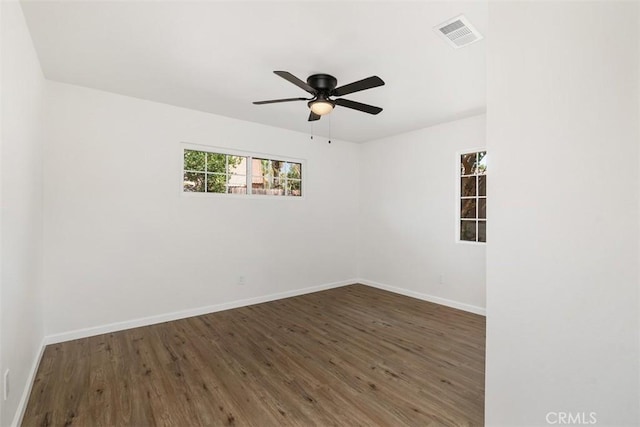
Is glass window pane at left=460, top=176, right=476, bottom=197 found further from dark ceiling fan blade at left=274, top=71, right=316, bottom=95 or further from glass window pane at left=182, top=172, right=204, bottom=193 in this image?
glass window pane at left=182, top=172, right=204, bottom=193

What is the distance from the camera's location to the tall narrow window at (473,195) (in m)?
4.05

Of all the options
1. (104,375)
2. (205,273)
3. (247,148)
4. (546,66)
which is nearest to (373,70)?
(546,66)

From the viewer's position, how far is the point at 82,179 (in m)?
3.11

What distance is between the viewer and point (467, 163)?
4.20 meters

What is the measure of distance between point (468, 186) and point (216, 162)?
3.55m

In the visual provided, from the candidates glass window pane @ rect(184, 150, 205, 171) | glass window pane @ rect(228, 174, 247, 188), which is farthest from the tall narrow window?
glass window pane @ rect(184, 150, 205, 171)

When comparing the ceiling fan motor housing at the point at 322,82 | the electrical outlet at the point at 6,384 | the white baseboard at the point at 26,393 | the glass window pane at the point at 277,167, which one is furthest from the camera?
the glass window pane at the point at 277,167

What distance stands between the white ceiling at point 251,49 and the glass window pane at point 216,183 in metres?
0.96

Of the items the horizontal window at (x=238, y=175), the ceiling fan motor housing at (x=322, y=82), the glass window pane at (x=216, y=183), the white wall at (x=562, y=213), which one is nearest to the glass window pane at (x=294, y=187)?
the horizontal window at (x=238, y=175)

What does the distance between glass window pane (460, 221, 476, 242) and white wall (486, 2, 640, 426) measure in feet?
9.12

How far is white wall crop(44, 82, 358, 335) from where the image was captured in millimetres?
3025

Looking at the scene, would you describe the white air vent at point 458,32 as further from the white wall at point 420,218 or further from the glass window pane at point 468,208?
the glass window pane at point 468,208

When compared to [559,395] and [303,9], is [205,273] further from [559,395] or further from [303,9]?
[559,395]

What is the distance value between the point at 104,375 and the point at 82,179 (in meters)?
1.96
